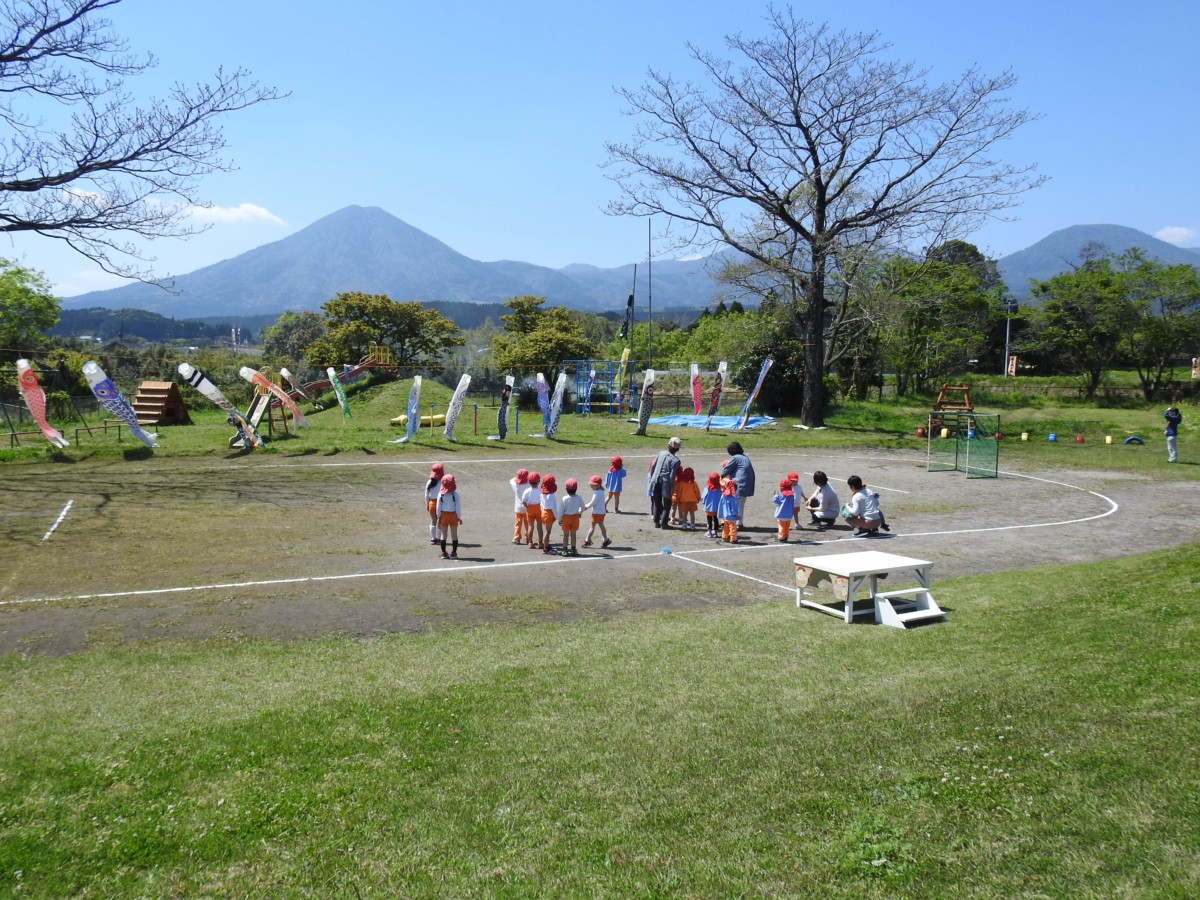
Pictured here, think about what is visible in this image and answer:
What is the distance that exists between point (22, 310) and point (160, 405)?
15996 mm

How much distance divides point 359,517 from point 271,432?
45.1ft

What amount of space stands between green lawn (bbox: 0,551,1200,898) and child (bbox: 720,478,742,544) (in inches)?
250

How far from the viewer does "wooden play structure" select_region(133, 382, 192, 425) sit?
34562mm

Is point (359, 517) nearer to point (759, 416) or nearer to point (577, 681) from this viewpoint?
point (577, 681)

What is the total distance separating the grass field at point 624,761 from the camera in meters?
4.52

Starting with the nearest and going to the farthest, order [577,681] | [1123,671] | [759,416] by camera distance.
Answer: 1. [1123,671]
2. [577,681]
3. [759,416]

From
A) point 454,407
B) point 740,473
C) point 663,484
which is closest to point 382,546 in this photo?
point 663,484

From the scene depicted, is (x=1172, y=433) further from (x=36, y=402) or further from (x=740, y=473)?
(x=36, y=402)

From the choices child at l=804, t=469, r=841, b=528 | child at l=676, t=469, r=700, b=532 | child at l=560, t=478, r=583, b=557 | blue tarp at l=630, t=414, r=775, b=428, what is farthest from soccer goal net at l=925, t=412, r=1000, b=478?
child at l=560, t=478, r=583, b=557

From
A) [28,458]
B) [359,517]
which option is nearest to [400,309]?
[28,458]

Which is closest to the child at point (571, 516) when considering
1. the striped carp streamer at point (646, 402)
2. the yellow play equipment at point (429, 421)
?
the striped carp streamer at point (646, 402)

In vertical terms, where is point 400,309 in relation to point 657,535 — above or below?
above

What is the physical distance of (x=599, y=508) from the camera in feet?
48.9

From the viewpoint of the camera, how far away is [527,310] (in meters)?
57.3
